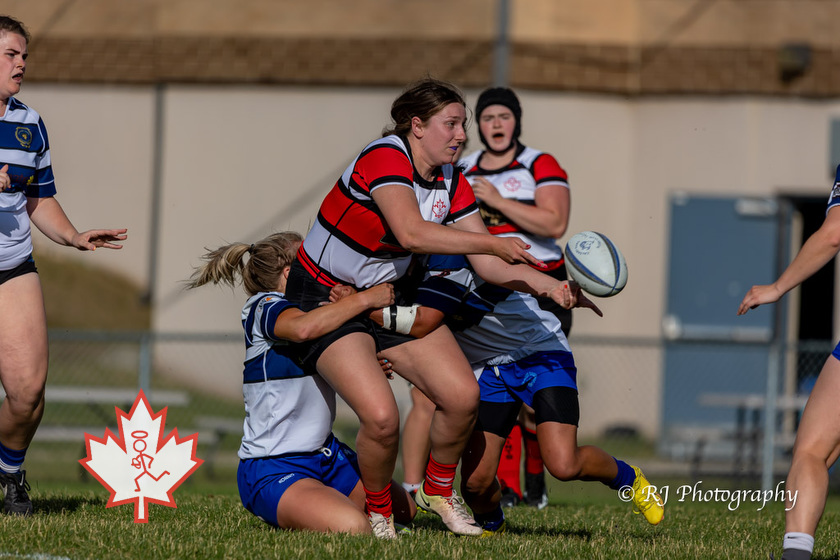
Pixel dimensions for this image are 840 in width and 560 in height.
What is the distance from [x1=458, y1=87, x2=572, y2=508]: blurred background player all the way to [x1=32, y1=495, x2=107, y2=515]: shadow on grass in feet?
8.96

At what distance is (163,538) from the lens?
Answer: 4.76 m

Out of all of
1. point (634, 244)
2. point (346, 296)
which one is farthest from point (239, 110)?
point (346, 296)

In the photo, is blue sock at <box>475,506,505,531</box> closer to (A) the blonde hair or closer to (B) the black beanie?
(A) the blonde hair

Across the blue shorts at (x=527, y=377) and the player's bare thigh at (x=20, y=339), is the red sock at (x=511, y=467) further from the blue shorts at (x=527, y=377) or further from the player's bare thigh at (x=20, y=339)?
the player's bare thigh at (x=20, y=339)

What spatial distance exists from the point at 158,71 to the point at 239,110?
132cm

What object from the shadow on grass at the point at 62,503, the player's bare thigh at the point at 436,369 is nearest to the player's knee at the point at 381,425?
the player's bare thigh at the point at 436,369

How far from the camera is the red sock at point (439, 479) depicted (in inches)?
207

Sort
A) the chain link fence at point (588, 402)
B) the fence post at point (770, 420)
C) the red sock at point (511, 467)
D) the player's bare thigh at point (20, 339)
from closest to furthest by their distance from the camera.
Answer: the player's bare thigh at point (20, 339), the red sock at point (511, 467), the fence post at point (770, 420), the chain link fence at point (588, 402)

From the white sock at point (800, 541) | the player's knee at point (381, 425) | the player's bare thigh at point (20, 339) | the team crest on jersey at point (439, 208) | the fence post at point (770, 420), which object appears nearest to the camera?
the white sock at point (800, 541)

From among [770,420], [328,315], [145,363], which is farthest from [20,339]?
[770,420]

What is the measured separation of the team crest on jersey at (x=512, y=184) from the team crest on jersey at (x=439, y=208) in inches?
56.7

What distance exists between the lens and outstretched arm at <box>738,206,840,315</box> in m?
4.28

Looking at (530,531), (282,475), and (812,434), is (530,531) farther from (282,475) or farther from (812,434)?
(812,434)

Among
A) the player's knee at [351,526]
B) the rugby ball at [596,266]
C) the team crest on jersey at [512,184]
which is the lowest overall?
the player's knee at [351,526]
